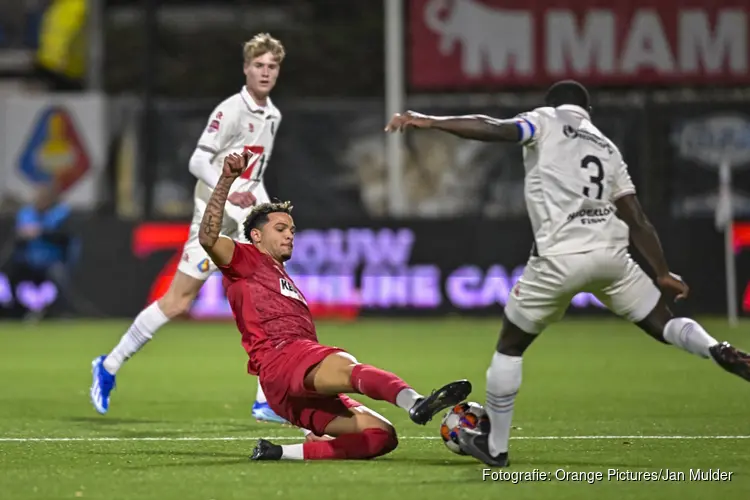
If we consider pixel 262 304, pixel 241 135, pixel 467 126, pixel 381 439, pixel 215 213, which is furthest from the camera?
pixel 241 135

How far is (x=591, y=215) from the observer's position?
7723 millimetres

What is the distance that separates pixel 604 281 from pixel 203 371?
711cm

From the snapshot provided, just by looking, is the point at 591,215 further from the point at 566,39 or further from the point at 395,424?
the point at 566,39

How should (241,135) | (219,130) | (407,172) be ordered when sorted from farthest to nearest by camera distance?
1. (407,172)
2. (241,135)
3. (219,130)

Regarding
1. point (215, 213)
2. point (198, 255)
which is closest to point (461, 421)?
point (215, 213)

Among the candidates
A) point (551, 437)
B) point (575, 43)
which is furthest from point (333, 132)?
point (551, 437)

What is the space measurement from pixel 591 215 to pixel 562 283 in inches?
16.2

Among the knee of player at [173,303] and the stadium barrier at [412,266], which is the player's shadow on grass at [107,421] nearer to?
the knee of player at [173,303]

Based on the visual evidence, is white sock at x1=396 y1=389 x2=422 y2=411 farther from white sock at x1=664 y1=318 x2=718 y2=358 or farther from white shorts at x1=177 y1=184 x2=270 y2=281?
white shorts at x1=177 y1=184 x2=270 y2=281

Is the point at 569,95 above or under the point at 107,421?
above

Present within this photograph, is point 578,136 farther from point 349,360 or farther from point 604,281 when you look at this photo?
point 349,360

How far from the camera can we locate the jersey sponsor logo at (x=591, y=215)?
769cm

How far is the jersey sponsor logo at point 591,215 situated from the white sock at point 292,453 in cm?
190

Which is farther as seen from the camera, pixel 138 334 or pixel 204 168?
pixel 138 334
